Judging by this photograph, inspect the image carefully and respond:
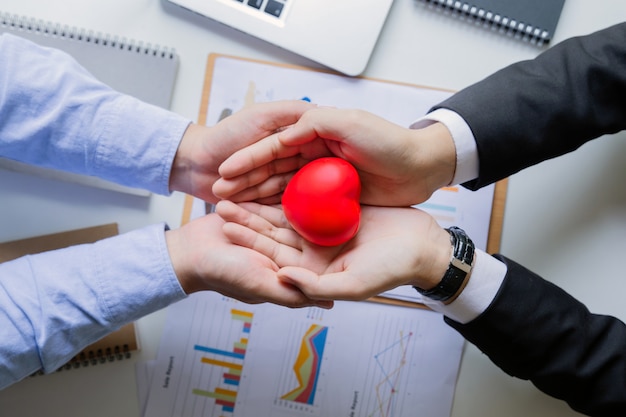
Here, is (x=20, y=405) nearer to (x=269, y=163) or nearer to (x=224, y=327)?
(x=224, y=327)

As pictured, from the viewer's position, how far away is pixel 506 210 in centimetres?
90

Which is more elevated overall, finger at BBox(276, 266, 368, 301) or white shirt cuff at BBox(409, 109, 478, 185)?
white shirt cuff at BBox(409, 109, 478, 185)

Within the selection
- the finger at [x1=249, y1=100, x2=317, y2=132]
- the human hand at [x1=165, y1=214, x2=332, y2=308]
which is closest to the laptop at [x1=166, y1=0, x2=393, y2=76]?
the finger at [x1=249, y1=100, x2=317, y2=132]

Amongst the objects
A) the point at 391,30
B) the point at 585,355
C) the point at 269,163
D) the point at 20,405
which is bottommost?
the point at 20,405

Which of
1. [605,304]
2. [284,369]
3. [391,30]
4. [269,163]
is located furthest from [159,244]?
[605,304]

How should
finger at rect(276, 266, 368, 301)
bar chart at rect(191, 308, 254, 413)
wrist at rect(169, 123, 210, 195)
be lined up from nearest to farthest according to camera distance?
finger at rect(276, 266, 368, 301) < wrist at rect(169, 123, 210, 195) < bar chart at rect(191, 308, 254, 413)

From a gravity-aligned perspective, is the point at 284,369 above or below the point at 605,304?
below

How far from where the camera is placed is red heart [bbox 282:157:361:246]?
667 mm

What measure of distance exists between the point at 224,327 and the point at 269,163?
10.9 inches

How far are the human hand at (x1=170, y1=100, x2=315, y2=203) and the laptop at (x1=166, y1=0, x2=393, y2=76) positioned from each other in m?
0.17

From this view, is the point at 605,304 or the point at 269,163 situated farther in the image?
the point at 605,304

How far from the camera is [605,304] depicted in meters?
0.89

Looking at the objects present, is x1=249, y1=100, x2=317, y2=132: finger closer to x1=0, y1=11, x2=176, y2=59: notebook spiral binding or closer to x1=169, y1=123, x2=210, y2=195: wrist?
x1=169, y1=123, x2=210, y2=195: wrist

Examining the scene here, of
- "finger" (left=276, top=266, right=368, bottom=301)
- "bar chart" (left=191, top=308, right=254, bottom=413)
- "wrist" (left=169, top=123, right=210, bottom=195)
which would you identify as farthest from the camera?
"bar chart" (left=191, top=308, right=254, bottom=413)
